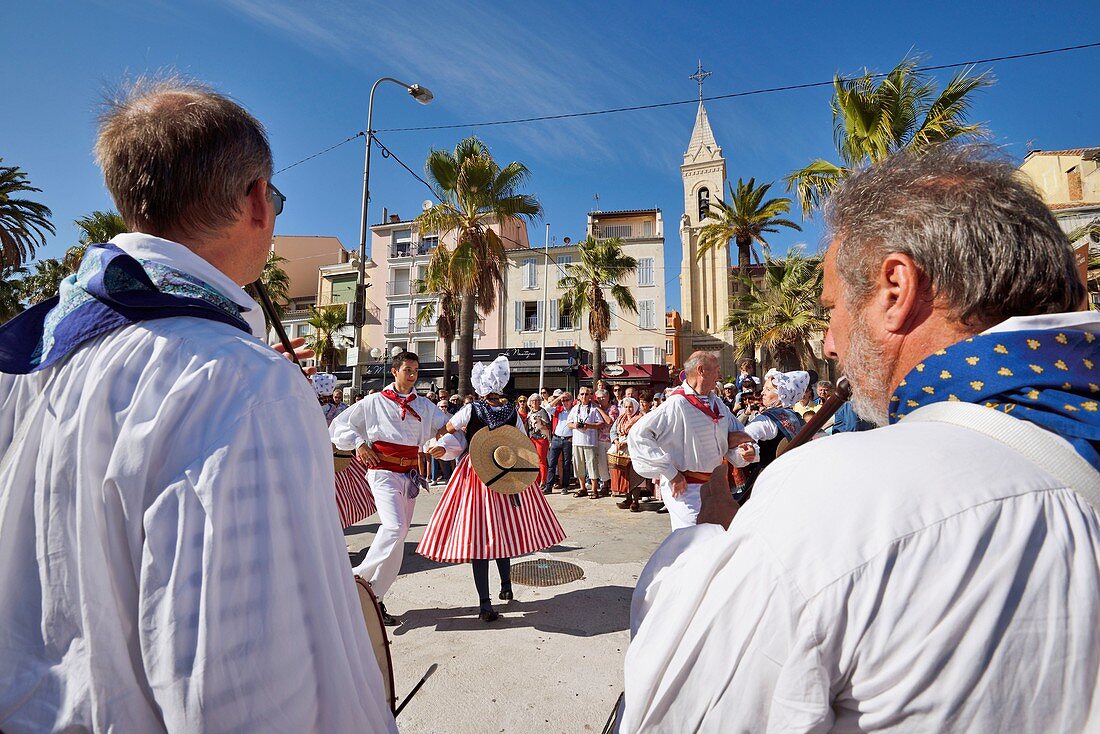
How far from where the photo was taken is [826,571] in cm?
78

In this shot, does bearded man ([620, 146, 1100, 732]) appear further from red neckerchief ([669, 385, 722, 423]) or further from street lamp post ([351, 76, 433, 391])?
street lamp post ([351, 76, 433, 391])

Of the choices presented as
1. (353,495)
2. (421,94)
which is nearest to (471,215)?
(421,94)

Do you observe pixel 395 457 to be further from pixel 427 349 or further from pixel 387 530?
pixel 427 349

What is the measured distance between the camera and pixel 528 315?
1412 inches

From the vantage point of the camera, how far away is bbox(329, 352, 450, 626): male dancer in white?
4.68 m

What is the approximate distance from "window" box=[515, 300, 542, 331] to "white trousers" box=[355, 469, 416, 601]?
1198 inches

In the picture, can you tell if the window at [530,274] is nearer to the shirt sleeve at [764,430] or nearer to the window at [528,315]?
the window at [528,315]

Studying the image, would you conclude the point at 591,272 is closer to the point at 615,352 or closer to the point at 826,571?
the point at 615,352

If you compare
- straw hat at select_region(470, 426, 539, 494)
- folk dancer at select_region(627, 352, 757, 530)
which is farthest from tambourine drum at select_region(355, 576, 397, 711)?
folk dancer at select_region(627, 352, 757, 530)

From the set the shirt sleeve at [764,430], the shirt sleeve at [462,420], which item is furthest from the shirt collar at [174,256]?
the shirt sleeve at [764,430]

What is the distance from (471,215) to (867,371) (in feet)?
59.0

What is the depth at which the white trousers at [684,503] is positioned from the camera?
16.9ft

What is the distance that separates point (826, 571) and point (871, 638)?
0.10m

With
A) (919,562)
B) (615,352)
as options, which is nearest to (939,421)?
(919,562)
